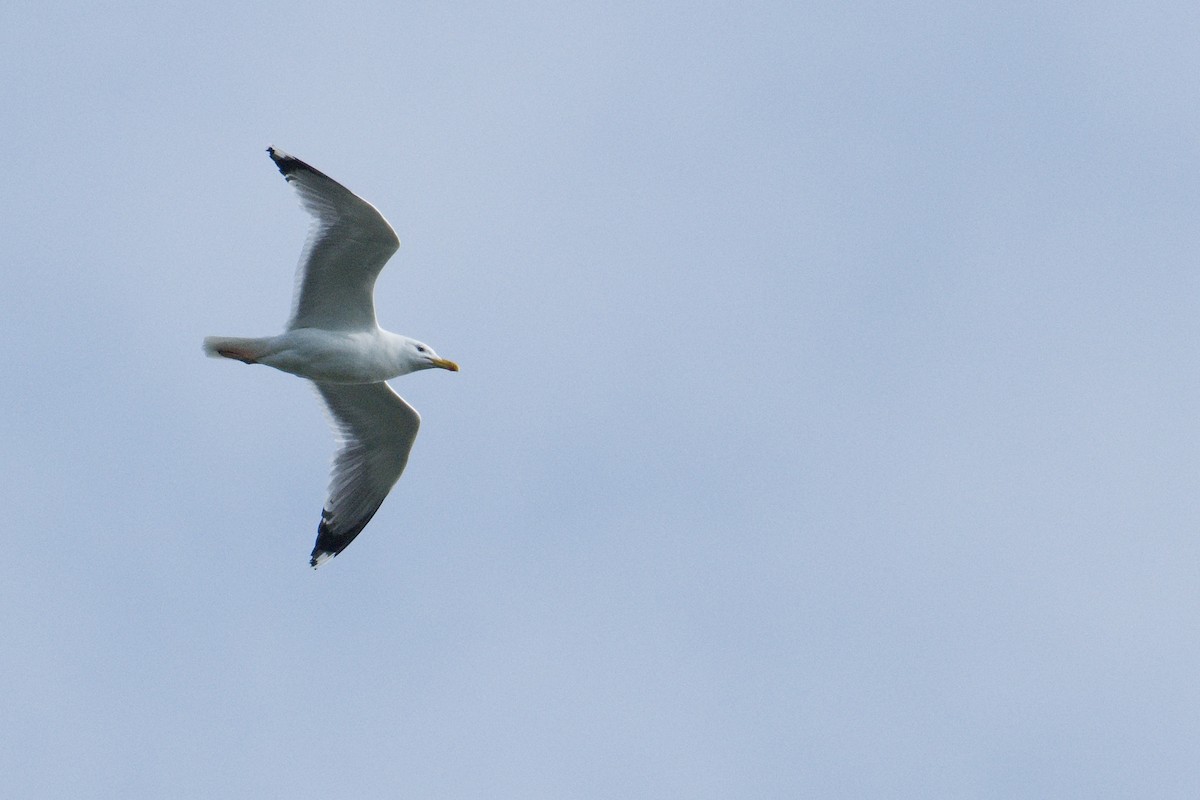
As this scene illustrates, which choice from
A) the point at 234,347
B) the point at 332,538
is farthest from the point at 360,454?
the point at 234,347

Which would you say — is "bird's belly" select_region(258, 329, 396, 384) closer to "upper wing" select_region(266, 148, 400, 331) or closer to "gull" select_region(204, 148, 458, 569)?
"gull" select_region(204, 148, 458, 569)

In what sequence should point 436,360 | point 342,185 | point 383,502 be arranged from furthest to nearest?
point 383,502 < point 436,360 < point 342,185

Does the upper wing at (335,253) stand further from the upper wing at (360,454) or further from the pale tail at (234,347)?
the upper wing at (360,454)

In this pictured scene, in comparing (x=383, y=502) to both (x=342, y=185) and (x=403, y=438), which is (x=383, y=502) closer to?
(x=403, y=438)

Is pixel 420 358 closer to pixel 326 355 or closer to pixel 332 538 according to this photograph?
pixel 326 355

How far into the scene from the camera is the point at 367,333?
43.7 ft

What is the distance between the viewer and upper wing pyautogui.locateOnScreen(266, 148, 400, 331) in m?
12.7

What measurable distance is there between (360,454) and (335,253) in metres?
2.22

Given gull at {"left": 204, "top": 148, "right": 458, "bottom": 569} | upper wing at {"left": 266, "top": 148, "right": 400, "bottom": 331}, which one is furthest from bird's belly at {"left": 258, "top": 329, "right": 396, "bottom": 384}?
upper wing at {"left": 266, "top": 148, "right": 400, "bottom": 331}

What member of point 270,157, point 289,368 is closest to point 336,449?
point 289,368

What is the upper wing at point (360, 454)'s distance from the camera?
14344 mm

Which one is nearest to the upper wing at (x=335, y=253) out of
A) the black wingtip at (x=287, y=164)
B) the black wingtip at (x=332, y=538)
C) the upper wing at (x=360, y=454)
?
the black wingtip at (x=287, y=164)

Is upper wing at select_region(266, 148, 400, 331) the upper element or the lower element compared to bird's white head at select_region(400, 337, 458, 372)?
upper

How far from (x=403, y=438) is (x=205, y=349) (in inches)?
79.0
